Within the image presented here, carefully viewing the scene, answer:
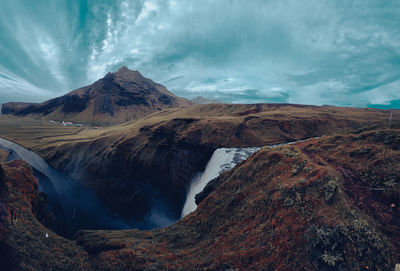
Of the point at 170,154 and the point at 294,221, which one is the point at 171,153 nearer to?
the point at 170,154

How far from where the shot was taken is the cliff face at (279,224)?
16.6 feet

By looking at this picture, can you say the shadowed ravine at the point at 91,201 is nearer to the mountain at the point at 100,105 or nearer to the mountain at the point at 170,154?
the mountain at the point at 170,154

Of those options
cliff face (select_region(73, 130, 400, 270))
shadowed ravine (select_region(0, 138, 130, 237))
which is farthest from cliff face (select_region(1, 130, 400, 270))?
shadowed ravine (select_region(0, 138, 130, 237))

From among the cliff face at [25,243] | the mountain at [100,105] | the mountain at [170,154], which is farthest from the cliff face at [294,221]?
the mountain at [100,105]

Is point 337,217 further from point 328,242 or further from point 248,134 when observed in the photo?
point 248,134

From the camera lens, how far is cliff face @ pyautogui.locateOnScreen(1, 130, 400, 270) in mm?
5047

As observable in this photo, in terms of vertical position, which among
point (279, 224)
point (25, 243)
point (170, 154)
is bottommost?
point (170, 154)

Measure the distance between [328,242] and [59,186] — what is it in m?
42.5

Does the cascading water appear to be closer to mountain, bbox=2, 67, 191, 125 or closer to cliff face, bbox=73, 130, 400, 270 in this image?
cliff face, bbox=73, 130, 400, 270

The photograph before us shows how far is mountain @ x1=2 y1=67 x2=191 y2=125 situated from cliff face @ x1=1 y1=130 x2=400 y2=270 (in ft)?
377

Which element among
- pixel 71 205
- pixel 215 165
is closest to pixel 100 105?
pixel 71 205

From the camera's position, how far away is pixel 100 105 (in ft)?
392

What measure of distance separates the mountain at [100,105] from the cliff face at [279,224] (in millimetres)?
115023

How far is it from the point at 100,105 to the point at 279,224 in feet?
449
